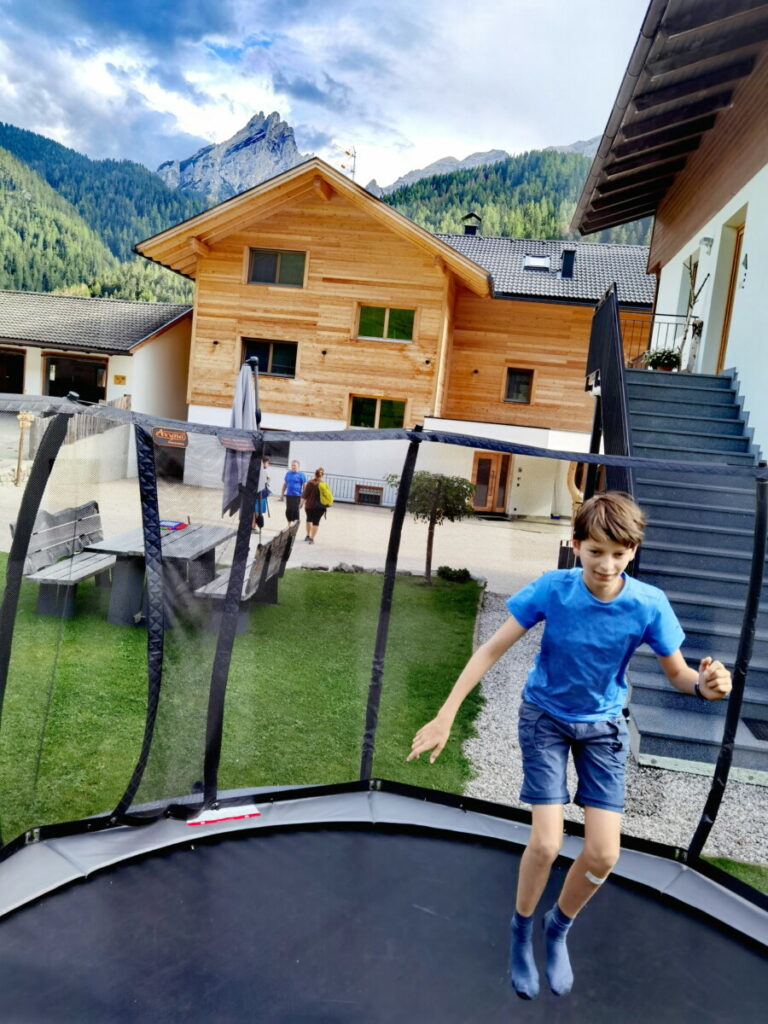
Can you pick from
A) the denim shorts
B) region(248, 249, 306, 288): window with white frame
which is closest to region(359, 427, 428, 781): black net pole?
the denim shorts

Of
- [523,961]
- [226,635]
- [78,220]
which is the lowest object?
[523,961]

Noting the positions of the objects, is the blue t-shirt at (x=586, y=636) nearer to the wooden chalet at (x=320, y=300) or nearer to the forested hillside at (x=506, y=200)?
the wooden chalet at (x=320, y=300)

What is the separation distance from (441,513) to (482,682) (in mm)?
976

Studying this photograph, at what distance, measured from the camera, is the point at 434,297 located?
16.9 meters

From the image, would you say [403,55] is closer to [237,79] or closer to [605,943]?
[237,79]

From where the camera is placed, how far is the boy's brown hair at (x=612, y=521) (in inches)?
84.1

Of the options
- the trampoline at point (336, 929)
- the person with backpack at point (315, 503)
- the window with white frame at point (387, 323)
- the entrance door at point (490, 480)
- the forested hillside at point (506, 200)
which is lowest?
the trampoline at point (336, 929)

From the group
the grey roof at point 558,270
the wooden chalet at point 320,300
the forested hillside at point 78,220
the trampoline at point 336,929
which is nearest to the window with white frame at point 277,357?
the wooden chalet at point 320,300

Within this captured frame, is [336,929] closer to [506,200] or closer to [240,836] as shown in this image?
[240,836]

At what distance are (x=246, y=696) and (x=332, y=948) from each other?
3.80 feet

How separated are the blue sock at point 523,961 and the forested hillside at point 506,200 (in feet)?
165

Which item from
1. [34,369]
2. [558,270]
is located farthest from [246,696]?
[558,270]

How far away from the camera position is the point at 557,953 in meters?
2.40

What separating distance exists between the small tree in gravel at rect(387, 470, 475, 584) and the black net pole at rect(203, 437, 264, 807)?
62cm
